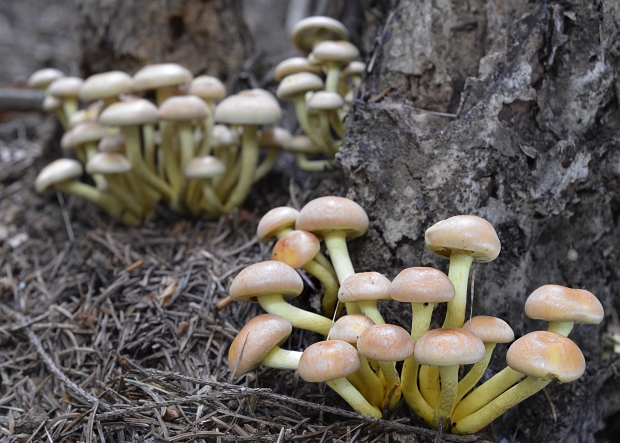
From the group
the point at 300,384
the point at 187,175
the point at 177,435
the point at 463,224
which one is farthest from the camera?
the point at 187,175

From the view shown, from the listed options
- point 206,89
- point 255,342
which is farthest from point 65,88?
point 255,342

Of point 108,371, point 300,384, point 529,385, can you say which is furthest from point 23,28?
point 529,385

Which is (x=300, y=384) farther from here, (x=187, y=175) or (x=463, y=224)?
(x=187, y=175)

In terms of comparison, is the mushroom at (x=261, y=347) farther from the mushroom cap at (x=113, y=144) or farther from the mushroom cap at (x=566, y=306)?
the mushroom cap at (x=113, y=144)

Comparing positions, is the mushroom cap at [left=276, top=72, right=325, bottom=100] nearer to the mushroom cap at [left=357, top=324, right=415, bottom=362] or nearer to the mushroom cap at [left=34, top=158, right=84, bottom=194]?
the mushroom cap at [left=34, top=158, right=84, bottom=194]

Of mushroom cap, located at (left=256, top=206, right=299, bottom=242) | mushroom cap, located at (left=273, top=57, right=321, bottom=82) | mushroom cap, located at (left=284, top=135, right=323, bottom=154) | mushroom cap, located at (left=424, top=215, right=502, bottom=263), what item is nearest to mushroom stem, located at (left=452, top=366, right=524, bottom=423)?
mushroom cap, located at (left=424, top=215, right=502, bottom=263)
